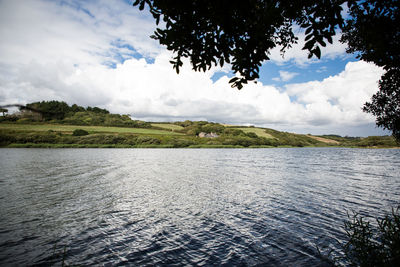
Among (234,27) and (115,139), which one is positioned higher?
(234,27)

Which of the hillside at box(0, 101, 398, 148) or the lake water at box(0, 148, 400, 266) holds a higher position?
the hillside at box(0, 101, 398, 148)

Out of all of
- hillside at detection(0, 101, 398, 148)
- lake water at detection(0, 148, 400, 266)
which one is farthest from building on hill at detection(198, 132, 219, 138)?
lake water at detection(0, 148, 400, 266)

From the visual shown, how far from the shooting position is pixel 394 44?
27.1 ft

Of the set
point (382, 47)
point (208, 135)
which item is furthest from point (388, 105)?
point (208, 135)

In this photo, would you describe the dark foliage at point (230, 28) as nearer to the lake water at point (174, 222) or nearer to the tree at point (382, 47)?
the tree at point (382, 47)

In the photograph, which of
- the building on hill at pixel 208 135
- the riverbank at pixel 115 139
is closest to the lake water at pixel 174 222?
the riverbank at pixel 115 139

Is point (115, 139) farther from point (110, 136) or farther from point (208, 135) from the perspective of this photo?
point (208, 135)

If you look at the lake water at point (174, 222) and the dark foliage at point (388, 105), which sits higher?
the dark foliage at point (388, 105)

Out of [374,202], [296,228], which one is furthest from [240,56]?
[374,202]

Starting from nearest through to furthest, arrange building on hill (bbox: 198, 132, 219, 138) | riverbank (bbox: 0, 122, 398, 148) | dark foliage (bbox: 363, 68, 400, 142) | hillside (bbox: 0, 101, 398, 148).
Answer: dark foliage (bbox: 363, 68, 400, 142)
riverbank (bbox: 0, 122, 398, 148)
hillside (bbox: 0, 101, 398, 148)
building on hill (bbox: 198, 132, 219, 138)

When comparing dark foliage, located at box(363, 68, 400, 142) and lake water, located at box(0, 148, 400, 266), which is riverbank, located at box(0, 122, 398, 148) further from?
dark foliage, located at box(363, 68, 400, 142)

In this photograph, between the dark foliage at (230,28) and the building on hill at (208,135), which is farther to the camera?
the building on hill at (208,135)

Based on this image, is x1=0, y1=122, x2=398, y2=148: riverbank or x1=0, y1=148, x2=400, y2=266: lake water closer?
x1=0, y1=148, x2=400, y2=266: lake water

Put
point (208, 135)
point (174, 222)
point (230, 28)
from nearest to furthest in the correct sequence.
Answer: point (230, 28), point (174, 222), point (208, 135)
